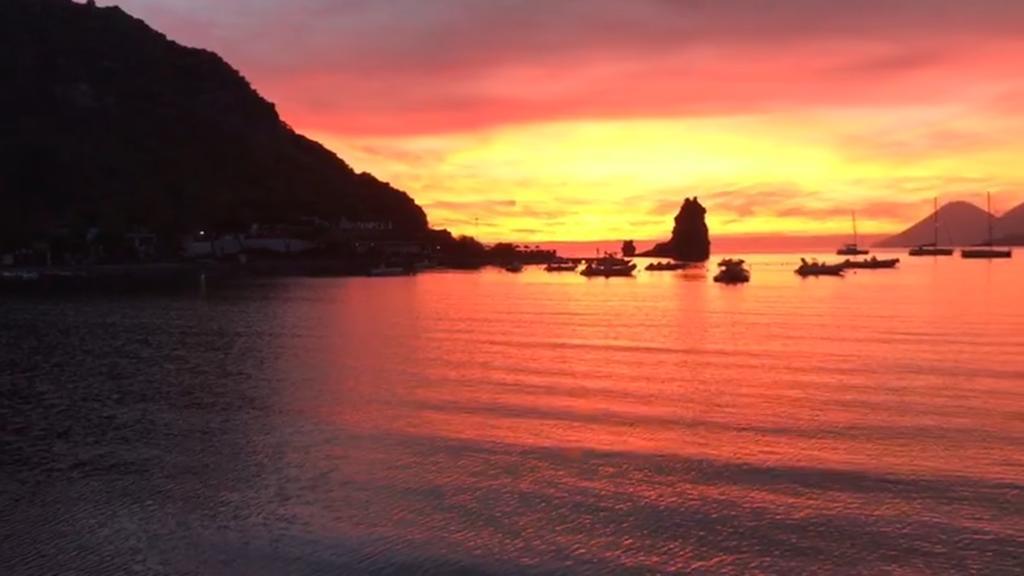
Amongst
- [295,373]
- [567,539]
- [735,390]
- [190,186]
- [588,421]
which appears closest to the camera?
[567,539]

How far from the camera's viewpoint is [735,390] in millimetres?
30297

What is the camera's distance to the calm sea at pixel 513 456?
14.1 m

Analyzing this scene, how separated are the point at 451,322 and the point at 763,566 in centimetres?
4771

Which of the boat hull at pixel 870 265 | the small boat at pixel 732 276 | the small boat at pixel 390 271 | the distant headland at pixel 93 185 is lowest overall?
the small boat at pixel 732 276

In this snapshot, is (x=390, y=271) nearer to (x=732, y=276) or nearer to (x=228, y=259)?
(x=228, y=259)

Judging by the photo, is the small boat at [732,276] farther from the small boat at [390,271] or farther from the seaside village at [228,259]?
the small boat at [390,271]

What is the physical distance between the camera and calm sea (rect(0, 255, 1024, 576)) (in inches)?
556

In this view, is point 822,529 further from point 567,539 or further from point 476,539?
point 476,539

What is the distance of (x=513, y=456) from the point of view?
20359 millimetres

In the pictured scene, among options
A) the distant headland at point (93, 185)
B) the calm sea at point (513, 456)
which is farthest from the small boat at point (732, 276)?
the distant headland at point (93, 185)

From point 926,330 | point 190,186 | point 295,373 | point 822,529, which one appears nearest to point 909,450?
point 822,529

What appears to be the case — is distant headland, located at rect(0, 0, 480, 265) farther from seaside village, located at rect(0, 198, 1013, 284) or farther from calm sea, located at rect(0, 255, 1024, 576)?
calm sea, located at rect(0, 255, 1024, 576)

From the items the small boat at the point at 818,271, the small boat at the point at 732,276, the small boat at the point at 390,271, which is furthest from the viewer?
the small boat at the point at 390,271

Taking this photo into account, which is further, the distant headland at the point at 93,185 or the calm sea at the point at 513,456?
the distant headland at the point at 93,185
